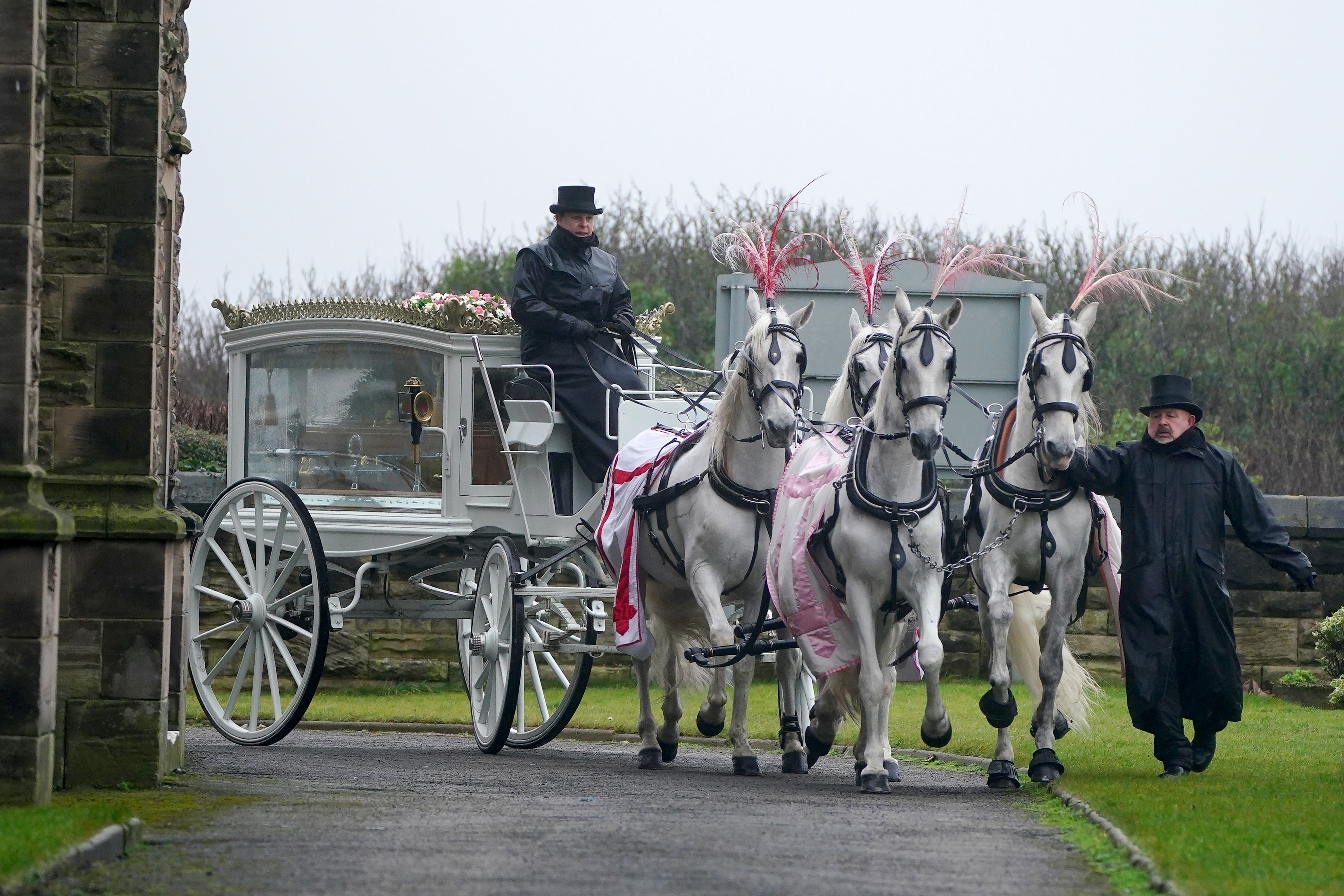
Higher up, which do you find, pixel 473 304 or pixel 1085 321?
pixel 473 304

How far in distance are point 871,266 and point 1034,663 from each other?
223 centimetres

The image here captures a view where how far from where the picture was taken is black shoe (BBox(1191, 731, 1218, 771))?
29.9 feet

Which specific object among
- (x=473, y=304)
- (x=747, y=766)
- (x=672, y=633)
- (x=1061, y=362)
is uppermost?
(x=473, y=304)

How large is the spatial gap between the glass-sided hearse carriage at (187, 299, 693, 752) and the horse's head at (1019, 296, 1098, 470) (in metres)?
2.56

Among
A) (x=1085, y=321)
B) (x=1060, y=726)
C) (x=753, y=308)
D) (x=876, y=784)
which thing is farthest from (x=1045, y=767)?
(x=753, y=308)

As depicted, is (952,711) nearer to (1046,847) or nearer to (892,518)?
(892,518)

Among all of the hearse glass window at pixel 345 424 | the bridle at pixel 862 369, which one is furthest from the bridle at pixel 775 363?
the hearse glass window at pixel 345 424

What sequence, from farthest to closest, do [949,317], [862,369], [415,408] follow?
[415,408] < [862,369] < [949,317]

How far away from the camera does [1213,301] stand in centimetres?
3288

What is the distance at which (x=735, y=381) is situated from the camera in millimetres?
9195

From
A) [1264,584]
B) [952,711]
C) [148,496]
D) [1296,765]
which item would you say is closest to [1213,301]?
[1264,584]

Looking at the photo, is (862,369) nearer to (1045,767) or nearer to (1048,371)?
(1048,371)

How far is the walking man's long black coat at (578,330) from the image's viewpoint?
1044cm

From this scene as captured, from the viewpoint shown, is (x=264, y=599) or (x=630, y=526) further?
(x=264, y=599)
